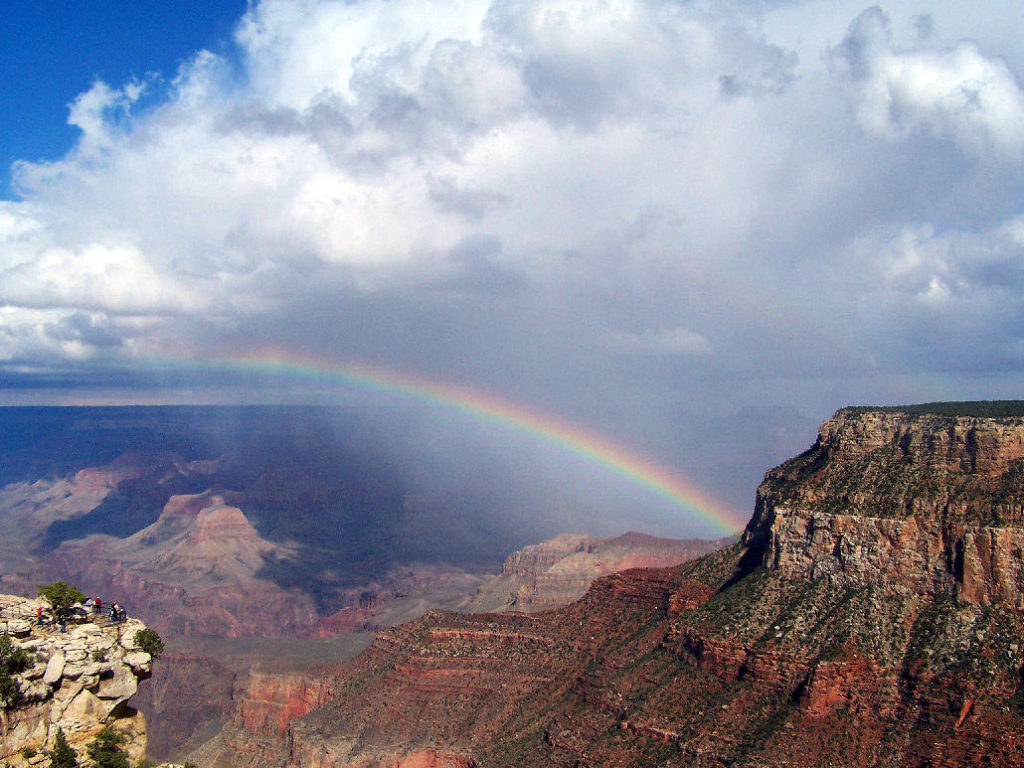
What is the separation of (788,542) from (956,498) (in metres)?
15.3

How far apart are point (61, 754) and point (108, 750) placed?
1.98 m

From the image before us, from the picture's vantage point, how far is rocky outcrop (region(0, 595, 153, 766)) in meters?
28.9

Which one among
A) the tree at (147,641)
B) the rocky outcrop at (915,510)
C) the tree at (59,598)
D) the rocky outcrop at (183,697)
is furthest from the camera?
the rocky outcrop at (183,697)

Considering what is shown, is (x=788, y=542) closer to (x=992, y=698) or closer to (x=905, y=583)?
(x=905, y=583)

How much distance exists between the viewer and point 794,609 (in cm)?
7994

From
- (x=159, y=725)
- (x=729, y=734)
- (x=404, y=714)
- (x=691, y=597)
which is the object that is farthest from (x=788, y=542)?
(x=159, y=725)

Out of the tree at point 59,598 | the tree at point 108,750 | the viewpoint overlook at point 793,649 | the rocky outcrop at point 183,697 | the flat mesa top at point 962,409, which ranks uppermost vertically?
the flat mesa top at point 962,409

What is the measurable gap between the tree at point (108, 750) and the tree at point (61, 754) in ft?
2.09

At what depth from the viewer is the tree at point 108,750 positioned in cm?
2966

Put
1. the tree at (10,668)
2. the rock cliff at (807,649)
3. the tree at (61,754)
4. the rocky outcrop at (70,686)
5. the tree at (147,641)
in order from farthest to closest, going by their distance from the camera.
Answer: the rock cliff at (807,649) < the tree at (147,641) < the rocky outcrop at (70,686) < the tree at (61,754) < the tree at (10,668)

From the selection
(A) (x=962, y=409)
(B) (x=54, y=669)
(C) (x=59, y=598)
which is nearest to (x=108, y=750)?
(B) (x=54, y=669)

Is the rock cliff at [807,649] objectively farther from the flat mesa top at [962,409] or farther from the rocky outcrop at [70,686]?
the rocky outcrop at [70,686]

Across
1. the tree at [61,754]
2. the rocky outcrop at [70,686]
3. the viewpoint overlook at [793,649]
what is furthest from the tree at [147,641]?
the viewpoint overlook at [793,649]

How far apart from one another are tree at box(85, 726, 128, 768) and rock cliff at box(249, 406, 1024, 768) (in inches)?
2072
